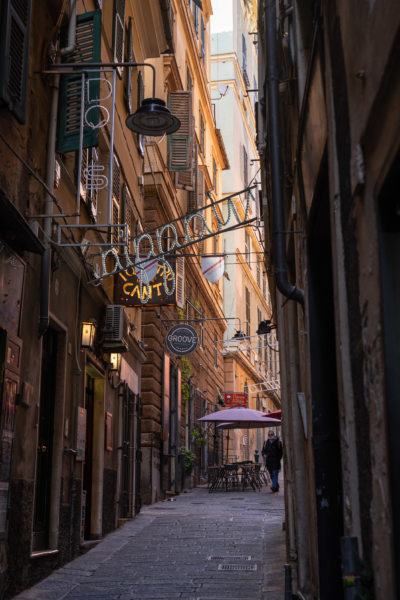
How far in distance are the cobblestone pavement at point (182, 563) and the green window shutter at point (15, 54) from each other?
459cm

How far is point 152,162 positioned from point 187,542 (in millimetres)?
10681

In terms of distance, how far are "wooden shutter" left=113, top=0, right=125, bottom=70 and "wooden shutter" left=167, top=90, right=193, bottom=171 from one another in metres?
5.76

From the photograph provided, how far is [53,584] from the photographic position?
7.91 meters

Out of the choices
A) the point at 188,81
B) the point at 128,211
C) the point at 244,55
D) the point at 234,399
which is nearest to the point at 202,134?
the point at 188,81

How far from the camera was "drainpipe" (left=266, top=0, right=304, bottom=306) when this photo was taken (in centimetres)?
655

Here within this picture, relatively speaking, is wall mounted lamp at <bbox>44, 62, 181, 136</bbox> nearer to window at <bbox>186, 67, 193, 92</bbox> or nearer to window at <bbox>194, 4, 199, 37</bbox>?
window at <bbox>186, 67, 193, 92</bbox>

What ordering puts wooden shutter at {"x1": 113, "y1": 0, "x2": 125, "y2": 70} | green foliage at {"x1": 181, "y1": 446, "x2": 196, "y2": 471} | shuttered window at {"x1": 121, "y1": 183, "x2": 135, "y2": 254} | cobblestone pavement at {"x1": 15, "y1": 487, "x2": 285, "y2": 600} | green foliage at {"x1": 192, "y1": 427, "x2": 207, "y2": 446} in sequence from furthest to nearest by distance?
green foliage at {"x1": 192, "y1": 427, "x2": 207, "y2": 446}
green foliage at {"x1": 181, "y1": 446, "x2": 196, "y2": 471}
shuttered window at {"x1": 121, "y1": 183, "x2": 135, "y2": 254}
wooden shutter at {"x1": 113, "y1": 0, "x2": 125, "y2": 70}
cobblestone pavement at {"x1": 15, "y1": 487, "x2": 285, "y2": 600}

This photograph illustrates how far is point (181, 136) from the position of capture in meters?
20.0

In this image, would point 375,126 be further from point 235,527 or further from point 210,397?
point 210,397

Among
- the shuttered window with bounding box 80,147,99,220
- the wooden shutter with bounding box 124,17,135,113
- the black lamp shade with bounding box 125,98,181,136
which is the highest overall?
the wooden shutter with bounding box 124,17,135,113

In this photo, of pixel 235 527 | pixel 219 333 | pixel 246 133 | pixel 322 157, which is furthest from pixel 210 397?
pixel 322 157

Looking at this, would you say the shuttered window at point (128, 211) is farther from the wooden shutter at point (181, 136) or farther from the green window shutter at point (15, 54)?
the green window shutter at point (15, 54)

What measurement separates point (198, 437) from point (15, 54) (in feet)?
63.3

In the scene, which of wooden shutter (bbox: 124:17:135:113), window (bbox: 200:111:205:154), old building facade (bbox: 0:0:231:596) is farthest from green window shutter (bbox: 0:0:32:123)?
window (bbox: 200:111:205:154)
